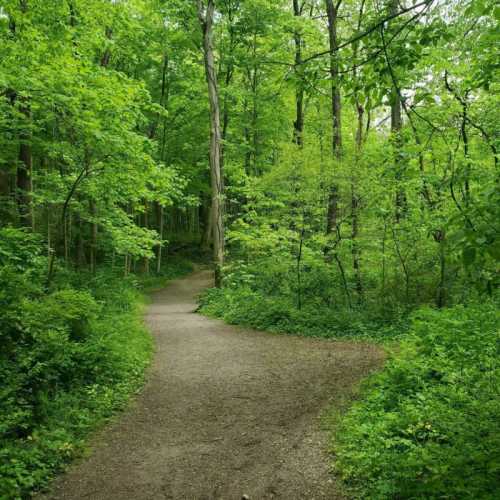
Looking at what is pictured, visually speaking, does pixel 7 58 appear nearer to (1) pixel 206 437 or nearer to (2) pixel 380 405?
(1) pixel 206 437

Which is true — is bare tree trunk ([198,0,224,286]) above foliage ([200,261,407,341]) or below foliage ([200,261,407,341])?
above

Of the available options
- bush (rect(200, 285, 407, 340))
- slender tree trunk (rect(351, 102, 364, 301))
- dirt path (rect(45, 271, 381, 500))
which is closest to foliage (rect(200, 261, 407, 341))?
bush (rect(200, 285, 407, 340))

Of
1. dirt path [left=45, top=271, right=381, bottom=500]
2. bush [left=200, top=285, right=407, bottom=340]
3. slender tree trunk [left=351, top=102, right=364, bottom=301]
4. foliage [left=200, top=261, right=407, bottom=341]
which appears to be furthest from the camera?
slender tree trunk [left=351, top=102, right=364, bottom=301]

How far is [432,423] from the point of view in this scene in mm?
3979

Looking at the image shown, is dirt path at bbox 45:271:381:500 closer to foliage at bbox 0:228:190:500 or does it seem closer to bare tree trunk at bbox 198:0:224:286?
foliage at bbox 0:228:190:500

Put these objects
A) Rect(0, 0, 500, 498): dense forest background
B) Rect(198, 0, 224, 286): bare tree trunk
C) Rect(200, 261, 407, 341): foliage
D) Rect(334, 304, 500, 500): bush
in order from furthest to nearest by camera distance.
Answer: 1. Rect(198, 0, 224, 286): bare tree trunk
2. Rect(200, 261, 407, 341): foliage
3. Rect(0, 0, 500, 498): dense forest background
4. Rect(334, 304, 500, 500): bush

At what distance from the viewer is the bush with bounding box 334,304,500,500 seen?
309cm

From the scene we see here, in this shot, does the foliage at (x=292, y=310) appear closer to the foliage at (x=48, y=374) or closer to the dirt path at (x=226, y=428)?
the dirt path at (x=226, y=428)

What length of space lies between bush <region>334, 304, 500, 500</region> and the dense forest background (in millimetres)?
37

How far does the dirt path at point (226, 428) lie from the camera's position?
12.4ft

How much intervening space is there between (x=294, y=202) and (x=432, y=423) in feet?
26.0

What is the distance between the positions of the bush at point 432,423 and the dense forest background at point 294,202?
0.12 ft

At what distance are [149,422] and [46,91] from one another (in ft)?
20.6

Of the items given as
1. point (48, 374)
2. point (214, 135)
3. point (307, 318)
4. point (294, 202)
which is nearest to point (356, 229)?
point (294, 202)
